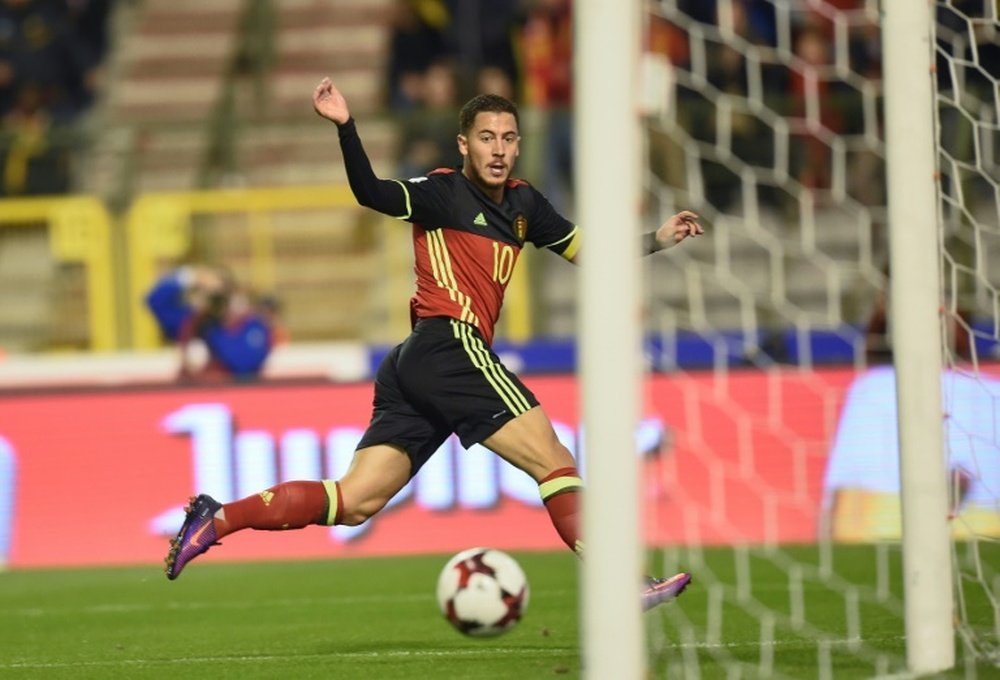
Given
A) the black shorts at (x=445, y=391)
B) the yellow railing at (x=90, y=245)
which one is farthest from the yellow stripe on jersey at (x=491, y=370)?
the yellow railing at (x=90, y=245)

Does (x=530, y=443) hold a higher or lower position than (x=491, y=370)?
lower

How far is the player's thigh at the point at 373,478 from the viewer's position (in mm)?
6582

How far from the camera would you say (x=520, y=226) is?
21.7 feet

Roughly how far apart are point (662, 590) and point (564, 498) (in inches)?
19.8

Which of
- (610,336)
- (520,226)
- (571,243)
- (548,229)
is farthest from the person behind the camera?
(571,243)

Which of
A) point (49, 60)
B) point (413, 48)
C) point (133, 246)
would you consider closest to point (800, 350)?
point (133, 246)

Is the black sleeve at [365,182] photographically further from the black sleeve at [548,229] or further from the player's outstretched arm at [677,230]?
the player's outstretched arm at [677,230]

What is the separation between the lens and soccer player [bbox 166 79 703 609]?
639 centimetres

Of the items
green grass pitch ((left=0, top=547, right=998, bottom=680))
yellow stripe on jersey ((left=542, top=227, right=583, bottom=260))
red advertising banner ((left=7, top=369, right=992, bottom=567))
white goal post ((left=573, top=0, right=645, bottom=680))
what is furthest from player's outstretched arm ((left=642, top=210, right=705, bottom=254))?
red advertising banner ((left=7, top=369, right=992, bottom=567))

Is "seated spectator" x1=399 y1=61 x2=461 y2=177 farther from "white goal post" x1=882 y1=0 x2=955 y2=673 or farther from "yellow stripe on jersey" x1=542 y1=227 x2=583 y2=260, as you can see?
"white goal post" x1=882 y1=0 x2=955 y2=673

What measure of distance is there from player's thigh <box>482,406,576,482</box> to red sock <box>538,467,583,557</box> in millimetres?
31

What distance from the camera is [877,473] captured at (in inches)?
424

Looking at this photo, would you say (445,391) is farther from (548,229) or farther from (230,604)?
(230,604)

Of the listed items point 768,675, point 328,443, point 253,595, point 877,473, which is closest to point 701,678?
point 768,675
